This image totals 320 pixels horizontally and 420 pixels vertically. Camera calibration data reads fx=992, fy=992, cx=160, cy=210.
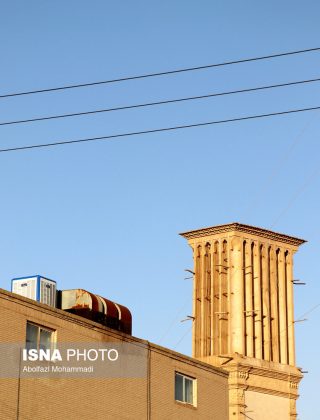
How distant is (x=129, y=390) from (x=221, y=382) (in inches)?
328

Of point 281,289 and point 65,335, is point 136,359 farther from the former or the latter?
point 281,289

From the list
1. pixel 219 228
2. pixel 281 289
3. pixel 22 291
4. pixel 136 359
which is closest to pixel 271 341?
pixel 281 289

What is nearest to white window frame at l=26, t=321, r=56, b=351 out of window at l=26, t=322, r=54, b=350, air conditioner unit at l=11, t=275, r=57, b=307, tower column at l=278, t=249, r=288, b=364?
window at l=26, t=322, r=54, b=350

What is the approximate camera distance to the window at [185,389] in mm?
43125

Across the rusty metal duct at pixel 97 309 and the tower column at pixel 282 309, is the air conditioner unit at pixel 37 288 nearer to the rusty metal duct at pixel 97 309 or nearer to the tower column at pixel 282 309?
the rusty metal duct at pixel 97 309

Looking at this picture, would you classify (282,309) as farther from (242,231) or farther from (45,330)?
(45,330)

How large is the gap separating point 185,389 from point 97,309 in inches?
256

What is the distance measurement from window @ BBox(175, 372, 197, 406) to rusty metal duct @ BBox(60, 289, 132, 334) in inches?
143

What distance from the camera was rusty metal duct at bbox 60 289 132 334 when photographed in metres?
39.7

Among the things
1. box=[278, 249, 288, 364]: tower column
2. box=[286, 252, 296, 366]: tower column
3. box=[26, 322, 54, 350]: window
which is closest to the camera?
box=[26, 322, 54, 350]: window

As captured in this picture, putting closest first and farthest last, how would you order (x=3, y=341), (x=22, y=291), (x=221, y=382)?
(x=3, y=341) < (x=22, y=291) < (x=221, y=382)

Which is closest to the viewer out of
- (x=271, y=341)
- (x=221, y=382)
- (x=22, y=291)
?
(x=22, y=291)

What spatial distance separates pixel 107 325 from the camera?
40188mm

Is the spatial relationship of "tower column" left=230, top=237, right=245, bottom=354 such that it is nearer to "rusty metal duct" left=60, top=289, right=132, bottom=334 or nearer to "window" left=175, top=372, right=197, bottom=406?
"window" left=175, top=372, right=197, bottom=406
